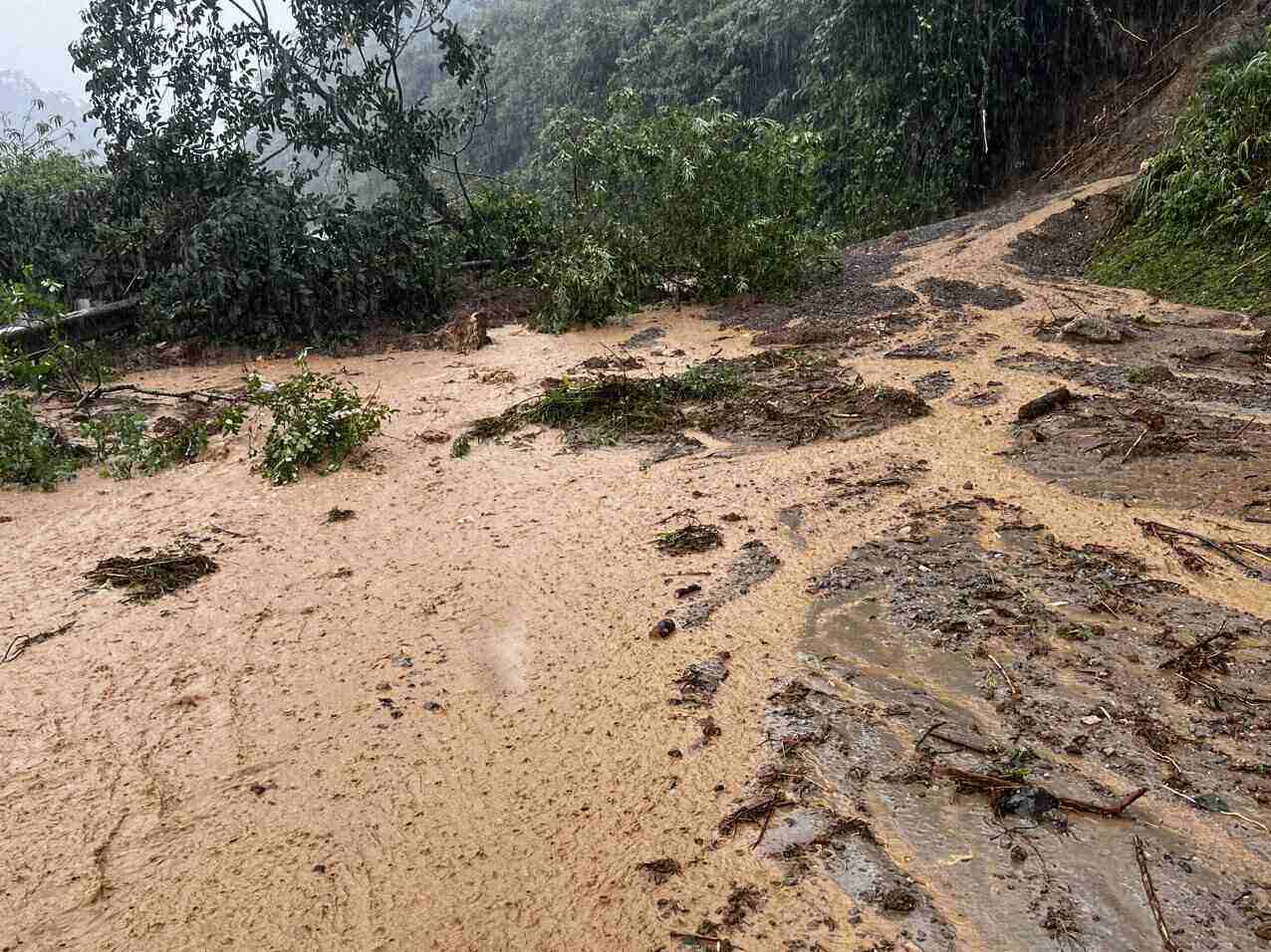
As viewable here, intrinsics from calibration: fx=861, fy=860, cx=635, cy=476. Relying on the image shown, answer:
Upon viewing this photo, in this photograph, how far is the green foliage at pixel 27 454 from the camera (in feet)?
17.3

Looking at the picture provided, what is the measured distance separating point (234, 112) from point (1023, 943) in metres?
10.5

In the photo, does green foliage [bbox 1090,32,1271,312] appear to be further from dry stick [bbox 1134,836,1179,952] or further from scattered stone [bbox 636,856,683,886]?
scattered stone [bbox 636,856,683,886]

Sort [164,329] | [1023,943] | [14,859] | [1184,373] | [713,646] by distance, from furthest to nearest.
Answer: [164,329]
[1184,373]
[713,646]
[14,859]
[1023,943]

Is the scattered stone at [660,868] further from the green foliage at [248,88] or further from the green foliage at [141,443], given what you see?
the green foliage at [248,88]

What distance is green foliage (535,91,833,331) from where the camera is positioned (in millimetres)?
8711

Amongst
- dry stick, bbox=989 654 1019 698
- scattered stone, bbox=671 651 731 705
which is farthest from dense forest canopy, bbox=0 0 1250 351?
dry stick, bbox=989 654 1019 698

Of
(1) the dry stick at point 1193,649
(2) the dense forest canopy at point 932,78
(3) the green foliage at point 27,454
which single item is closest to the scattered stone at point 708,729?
(1) the dry stick at point 1193,649

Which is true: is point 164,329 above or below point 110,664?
above

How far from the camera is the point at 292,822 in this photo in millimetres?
2479

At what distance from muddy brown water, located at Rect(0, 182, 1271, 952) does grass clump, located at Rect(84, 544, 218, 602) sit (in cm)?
11

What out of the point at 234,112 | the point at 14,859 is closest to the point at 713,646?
the point at 14,859

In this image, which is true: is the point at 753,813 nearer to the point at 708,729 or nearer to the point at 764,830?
the point at 764,830

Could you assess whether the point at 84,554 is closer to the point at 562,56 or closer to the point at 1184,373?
the point at 1184,373

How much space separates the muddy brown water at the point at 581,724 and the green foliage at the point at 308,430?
34cm
